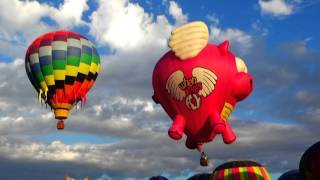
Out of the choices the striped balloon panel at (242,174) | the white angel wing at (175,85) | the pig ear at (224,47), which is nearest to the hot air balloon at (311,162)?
the white angel wing at (175,85)

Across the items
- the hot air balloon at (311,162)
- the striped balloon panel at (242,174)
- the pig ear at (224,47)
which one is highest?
the pig ear at (224,47)

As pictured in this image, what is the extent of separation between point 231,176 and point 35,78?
1170 centimetres

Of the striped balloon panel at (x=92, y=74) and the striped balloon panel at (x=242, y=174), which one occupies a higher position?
the striped balloon panel at (x=92, y=74)

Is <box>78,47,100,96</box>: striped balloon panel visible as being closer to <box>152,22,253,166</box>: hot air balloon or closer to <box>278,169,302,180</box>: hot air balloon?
<box>152,22,253,166</box>: hot air balloon

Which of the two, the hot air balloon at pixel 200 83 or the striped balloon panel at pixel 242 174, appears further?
the striped balloon panel at pixel 242 174

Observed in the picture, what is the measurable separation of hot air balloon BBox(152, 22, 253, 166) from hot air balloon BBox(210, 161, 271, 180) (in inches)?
86.6

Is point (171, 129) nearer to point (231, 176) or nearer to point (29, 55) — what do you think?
point (231, 176)

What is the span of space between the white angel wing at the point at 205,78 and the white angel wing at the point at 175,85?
555mm

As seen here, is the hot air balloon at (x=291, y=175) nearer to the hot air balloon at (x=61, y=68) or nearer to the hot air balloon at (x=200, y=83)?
the hot air balloon at (x=200, y=83)

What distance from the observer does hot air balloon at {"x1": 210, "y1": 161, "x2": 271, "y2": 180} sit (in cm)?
2531

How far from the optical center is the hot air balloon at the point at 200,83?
22.9 meters

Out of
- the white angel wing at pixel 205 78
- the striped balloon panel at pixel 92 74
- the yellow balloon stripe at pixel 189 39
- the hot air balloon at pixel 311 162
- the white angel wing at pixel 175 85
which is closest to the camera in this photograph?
the hot air balloon at pixel 311 162

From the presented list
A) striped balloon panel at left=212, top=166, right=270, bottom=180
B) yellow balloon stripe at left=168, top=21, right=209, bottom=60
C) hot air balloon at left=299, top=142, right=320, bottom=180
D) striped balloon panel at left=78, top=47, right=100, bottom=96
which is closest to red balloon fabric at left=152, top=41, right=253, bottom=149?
yellow balloon stripe at left=168, top=21, right=209, bottom=60

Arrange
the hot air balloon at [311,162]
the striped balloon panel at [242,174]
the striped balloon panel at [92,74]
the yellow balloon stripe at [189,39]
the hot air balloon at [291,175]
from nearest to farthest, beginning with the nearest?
1. the hot air balloon at [311,162]
2. the yellow balloon stripe at [189,39]
3. the hot air balloon at [291,175]
4. the striped balloon panel at [242,174]
5. the striped balloon panel at [92,74]
